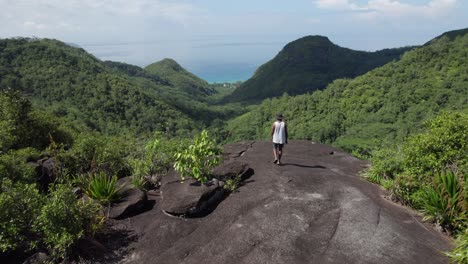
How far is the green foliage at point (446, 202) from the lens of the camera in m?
7.82

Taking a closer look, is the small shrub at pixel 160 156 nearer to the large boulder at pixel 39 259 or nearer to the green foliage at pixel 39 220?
the green foliage at pixel 39 220

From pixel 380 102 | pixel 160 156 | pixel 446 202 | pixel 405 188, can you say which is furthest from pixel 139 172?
pixel 380 102

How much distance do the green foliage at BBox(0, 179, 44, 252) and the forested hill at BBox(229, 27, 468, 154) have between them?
51833mm

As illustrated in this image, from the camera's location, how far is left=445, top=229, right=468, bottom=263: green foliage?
21.1 ft

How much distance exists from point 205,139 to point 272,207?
2731 mm

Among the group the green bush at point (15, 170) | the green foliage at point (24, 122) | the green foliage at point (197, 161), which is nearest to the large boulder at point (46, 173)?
the green bush at point (15, 170)

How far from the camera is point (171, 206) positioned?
851cm

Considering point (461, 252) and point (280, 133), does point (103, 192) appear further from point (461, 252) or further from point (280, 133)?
point (461, 252)

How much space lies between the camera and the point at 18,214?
6656 mm

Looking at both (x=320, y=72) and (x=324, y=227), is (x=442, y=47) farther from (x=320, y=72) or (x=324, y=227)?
(x=320, y=72)

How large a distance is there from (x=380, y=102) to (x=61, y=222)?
74.1 m

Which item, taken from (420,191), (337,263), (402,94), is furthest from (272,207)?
(402,94)

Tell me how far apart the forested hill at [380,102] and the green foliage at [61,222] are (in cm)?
5132

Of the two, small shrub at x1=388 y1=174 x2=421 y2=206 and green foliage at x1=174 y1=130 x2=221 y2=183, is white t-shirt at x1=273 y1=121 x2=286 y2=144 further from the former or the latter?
small shrub at x1=388 y1=174 x2=421 y2=206
